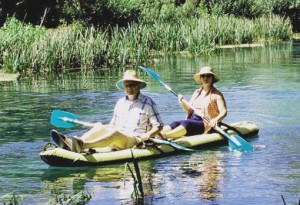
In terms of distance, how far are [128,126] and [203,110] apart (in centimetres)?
152

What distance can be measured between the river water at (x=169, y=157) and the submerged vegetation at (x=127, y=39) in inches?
30.0

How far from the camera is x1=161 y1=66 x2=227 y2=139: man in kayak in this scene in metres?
10.1

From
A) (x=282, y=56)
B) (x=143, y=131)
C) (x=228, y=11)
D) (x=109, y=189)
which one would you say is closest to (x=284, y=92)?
(x=143, y=131)

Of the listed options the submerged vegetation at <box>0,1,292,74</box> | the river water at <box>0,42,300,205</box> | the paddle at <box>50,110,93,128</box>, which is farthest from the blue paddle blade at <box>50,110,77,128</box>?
the submerged vegetation at <box>0,1,292,74</box>

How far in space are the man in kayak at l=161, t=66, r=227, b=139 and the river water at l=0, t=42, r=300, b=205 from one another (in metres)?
0.44

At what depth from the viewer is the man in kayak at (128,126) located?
29.0ft

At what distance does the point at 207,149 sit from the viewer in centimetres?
997

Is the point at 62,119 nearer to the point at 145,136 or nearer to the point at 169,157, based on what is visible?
the point at 145,136

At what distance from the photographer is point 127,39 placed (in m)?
22.8

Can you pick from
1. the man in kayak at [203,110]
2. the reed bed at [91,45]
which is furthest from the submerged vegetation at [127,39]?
the man in kayak at [203,110]

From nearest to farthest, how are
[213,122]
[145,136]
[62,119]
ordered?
1. [145,136]
2. [62,119]
3. [213,122]

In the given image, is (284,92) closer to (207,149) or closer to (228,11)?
(207,149)

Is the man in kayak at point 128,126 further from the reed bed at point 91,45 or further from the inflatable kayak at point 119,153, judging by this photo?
the reed bed at point 91,45

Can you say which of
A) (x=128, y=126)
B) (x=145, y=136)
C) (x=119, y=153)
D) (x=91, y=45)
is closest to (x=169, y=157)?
(x=145, y=136)
